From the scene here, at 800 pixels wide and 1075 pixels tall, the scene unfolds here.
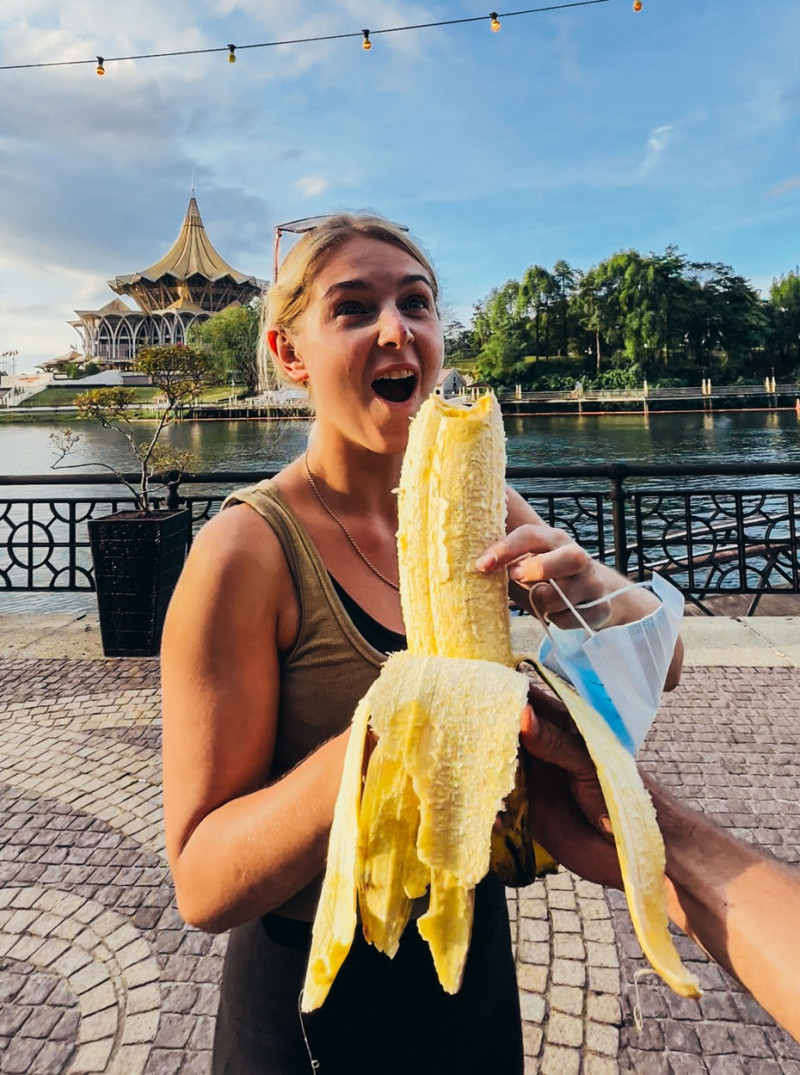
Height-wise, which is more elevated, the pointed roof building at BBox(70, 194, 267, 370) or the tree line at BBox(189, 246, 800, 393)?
the pointed roof building at BBox(70, 194, 267, 370)

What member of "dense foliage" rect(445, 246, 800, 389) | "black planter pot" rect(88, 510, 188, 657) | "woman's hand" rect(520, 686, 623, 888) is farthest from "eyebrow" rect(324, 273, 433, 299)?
"dense foliage" rect(445, 246, 800, 389)

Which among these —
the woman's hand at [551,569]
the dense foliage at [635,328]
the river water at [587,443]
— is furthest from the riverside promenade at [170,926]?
the dense foliage at [635,328]

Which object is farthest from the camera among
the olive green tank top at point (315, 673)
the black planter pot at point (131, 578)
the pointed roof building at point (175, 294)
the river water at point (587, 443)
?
the pointed roof building at point (175, 294)

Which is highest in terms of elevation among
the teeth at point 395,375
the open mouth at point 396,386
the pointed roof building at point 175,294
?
the pointed roof building at point 175,294

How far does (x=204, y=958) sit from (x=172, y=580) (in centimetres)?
323

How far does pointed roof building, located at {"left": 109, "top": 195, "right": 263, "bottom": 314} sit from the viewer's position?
73.9 meters

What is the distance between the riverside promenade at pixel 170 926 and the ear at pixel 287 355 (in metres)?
1.40

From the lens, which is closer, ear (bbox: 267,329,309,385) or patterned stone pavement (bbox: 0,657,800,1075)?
ear (bbox: 267,329,309,385)

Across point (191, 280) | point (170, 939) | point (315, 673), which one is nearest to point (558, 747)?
point (315, 673)

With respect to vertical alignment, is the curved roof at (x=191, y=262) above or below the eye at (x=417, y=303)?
above

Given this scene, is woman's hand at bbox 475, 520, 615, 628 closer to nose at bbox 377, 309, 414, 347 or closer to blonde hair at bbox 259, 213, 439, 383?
nose at bbox 377, 309, 414, 347

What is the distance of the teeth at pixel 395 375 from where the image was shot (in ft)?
3.58

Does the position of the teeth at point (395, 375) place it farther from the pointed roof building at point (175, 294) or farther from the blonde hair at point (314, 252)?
the pointed roof building at point (175, 294)

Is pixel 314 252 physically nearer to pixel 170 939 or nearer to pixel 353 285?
pixel 353 285
